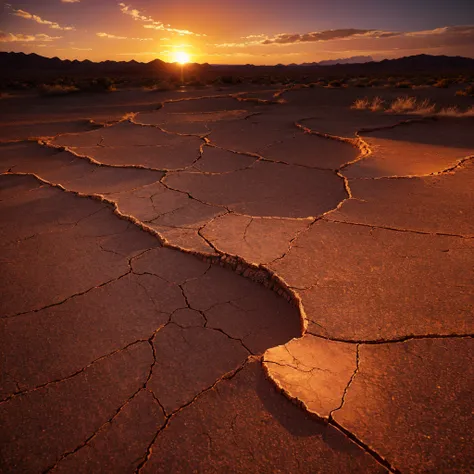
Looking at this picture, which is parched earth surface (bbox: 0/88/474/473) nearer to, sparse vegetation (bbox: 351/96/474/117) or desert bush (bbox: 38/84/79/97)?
sparse vegetation (bbox: 351/96/474/117)

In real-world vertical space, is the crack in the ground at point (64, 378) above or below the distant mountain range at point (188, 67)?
below

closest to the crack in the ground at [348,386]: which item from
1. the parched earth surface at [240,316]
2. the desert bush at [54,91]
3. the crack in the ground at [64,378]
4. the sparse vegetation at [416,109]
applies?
the parched earth surface at [240,316]

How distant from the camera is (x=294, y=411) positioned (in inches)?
54.4

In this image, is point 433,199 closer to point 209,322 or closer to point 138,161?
point 209,322

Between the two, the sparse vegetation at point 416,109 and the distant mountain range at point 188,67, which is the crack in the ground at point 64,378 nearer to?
the sparse vegetation at point 416,109

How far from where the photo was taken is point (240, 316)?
6.57ft

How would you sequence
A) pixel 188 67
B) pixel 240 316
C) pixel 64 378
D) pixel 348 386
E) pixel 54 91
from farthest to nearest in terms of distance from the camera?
pixel 188 67, pixel 54 91, pixel 240 316, pixel 64 378, pixel 348 386

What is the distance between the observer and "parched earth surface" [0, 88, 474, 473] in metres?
1.29

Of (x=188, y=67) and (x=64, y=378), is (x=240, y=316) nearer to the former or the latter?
(x=64, y=378)

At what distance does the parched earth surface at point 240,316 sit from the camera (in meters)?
1.29

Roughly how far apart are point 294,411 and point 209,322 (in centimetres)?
75

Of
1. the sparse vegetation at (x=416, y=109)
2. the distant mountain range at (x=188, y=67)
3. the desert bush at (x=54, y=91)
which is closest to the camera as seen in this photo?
the sparse vegetation at (x=416, y=109)

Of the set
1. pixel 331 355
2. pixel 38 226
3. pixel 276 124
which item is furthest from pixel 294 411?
pixel 276 124

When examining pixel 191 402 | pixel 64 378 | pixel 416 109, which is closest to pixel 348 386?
pixel 191 402
